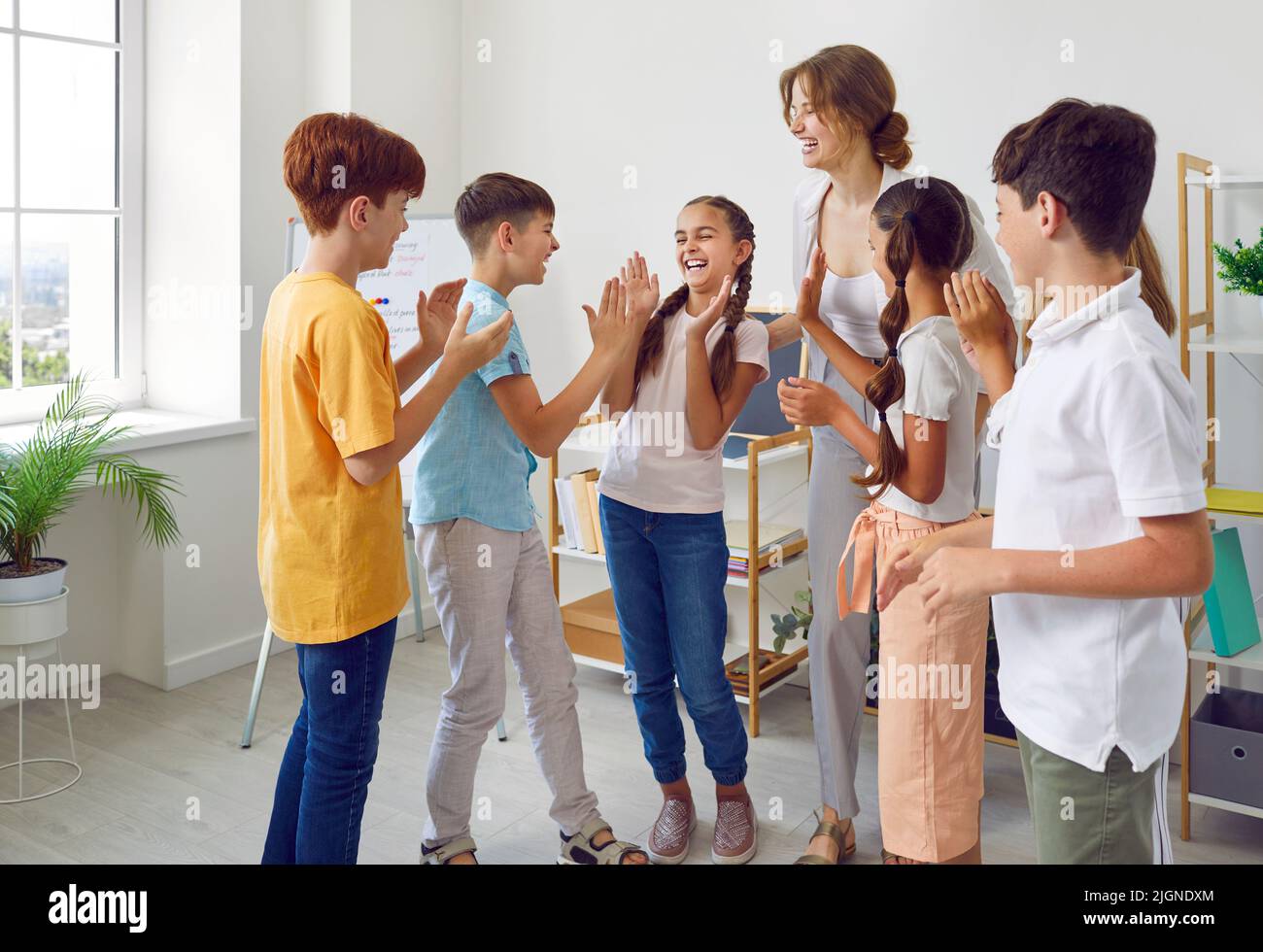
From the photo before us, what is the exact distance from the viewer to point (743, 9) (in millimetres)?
3379

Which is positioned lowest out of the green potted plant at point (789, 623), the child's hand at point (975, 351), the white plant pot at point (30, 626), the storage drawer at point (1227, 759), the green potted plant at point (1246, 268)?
the storage drawer at point (1227, 759)

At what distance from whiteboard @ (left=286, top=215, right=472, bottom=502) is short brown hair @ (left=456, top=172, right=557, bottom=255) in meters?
1.25

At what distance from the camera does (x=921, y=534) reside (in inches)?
75.7

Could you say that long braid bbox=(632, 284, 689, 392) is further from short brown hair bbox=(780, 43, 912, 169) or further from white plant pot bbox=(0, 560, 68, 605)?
white plant pot bbox=(0, 560, 68, 605)

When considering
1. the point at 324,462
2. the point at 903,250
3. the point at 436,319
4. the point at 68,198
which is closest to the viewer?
the point at 324,462

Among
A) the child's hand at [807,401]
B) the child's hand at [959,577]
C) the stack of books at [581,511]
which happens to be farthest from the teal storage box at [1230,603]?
the stack of books at [581,511]

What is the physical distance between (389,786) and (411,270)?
150 centimetres

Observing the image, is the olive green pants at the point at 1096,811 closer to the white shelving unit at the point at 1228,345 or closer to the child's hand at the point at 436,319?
the child's hand at the point at 436,319

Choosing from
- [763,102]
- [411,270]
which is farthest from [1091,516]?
[411,270]

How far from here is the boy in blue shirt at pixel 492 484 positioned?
2.07m

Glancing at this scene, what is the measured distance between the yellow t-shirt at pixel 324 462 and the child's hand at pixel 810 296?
0.74 metres

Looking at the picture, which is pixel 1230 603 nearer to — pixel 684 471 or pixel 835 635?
pixel 835 635
